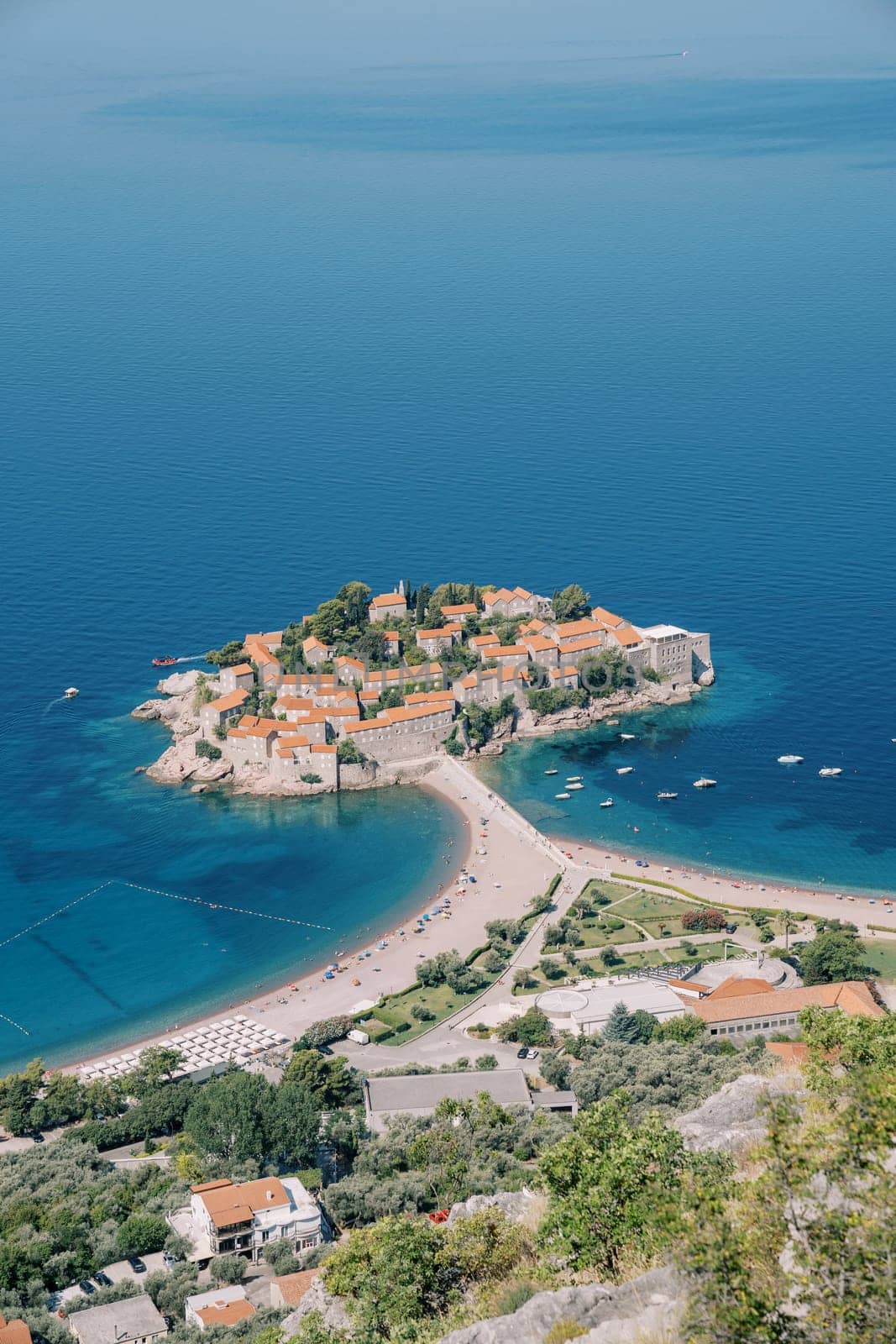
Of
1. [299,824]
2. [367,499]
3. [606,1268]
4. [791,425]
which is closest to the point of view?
[606,1268]

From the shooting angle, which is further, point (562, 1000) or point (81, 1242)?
point (562, 1000)

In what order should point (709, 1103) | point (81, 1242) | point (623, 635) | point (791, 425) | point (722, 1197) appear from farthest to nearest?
point (791, 425) < point (623, 635) < point (81, 1242) < point (709, 1103) < point (722, 1197)

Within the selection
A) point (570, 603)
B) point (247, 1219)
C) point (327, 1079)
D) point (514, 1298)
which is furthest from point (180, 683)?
point (514, 1298)

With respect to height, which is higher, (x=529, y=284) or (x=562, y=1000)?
(x=529, y=284)

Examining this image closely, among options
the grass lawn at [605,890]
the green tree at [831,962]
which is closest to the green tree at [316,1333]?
the green tree at [831,962]

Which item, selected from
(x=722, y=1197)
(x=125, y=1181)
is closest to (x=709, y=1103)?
(x=722, y=1197)

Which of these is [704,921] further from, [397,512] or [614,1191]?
[397,512]

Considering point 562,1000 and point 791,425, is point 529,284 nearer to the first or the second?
point 791,425
